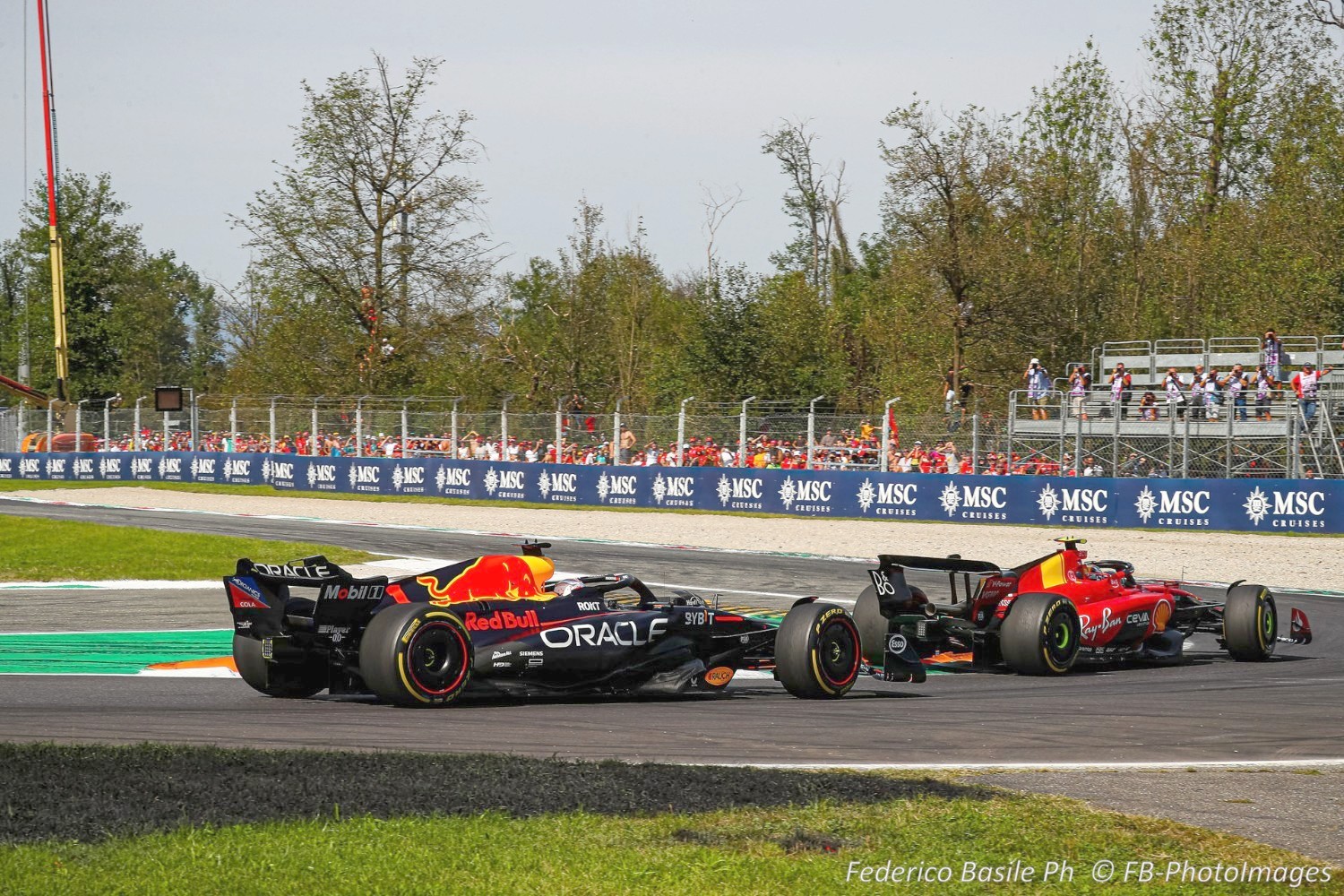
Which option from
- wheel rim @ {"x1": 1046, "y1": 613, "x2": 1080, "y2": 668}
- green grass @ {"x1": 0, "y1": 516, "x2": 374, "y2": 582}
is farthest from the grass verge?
green grass @ {"x1": 0, "y1": 516, "x2": 374, "y2": 582}

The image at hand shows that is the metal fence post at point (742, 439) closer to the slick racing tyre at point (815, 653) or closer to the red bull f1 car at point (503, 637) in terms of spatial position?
the red bull f1 car at point (503, 637)

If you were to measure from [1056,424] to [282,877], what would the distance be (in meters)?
24.3

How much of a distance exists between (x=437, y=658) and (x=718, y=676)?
2.30 m

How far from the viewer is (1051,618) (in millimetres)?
12031

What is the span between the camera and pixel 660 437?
3347 centimetres

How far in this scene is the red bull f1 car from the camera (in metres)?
9.66

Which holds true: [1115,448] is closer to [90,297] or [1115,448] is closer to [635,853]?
[635,853]

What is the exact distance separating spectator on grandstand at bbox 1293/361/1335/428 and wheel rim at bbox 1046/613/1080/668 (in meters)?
15.5

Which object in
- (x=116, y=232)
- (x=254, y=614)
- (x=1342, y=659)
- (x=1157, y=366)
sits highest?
(x=116, y=232)

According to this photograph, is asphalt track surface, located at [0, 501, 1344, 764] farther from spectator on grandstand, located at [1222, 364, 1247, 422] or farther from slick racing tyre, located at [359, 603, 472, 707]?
spectator on grandstand, located at [1222, 364, 1247, 422]

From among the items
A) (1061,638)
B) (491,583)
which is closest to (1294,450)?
(1061,638)

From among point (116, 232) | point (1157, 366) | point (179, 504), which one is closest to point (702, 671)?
point (1157, 366)

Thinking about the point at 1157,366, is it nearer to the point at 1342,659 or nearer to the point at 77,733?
the point at 1342,659

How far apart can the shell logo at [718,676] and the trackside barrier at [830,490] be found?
17031 mm
